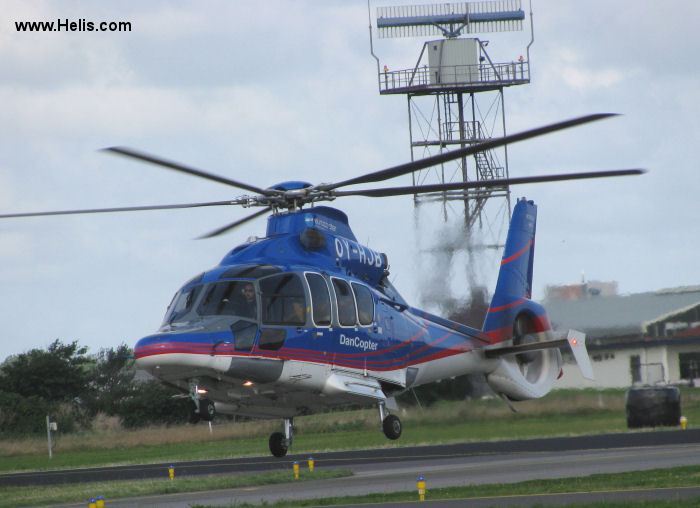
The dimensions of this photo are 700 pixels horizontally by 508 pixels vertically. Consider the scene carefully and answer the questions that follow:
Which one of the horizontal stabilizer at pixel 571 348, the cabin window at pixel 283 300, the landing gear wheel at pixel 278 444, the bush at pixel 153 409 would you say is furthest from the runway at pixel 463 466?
the bush at pixel 153 409

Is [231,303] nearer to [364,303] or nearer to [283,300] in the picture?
[283,300]

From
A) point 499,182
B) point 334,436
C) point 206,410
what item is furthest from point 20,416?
point 499,182

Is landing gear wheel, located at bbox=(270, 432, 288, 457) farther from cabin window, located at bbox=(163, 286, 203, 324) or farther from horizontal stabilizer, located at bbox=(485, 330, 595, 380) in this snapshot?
horizontal stabilizer, located at bbox=(485, 330, 595, 380)

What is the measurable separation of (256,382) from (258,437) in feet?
97.7

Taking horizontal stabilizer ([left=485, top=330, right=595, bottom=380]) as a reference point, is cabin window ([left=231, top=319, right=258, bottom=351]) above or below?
above

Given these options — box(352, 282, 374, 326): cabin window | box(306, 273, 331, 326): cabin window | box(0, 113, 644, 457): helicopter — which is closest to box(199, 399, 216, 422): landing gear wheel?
box(0, 113, 644, 457): helicopter

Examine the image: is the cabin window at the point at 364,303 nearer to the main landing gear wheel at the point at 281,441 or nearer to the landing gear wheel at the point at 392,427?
the landing gear wheel at the point at 392,427

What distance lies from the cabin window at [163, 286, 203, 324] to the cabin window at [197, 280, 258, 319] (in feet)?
0.82

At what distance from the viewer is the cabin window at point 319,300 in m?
19.6

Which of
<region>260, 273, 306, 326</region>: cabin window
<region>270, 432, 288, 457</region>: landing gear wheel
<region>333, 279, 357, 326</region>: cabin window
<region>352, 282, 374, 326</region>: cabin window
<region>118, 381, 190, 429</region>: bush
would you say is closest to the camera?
<region>260, 273, 306, 326</region>: cabin window

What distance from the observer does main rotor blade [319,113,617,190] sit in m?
17.0

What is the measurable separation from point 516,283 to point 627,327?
947cm

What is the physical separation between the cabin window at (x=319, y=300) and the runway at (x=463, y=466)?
4117 mm

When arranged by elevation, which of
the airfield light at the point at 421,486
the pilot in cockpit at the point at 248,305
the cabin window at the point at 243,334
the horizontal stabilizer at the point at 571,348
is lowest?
the airfield light at the point at 421,486
